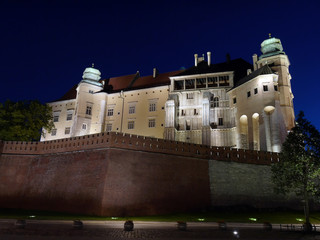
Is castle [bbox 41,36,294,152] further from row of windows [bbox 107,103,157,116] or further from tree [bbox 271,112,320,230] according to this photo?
tree [bbox 271,112,320,230]

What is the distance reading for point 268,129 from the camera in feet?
125

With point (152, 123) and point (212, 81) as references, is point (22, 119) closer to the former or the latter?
point (152, 123)

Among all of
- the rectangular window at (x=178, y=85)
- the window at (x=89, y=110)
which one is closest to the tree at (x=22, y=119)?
the window at (x=89, y=110)

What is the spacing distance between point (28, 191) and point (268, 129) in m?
28.8

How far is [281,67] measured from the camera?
1763 inches

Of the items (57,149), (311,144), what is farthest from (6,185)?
(311,144)

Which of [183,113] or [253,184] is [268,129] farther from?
[183,113]

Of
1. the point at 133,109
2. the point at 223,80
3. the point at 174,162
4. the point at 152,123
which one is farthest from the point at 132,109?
the point at 174,162

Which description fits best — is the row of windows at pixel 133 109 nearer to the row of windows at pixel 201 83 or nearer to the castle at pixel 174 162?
the castle at pixel 174 162

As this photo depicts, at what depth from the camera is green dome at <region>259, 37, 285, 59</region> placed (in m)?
46.6

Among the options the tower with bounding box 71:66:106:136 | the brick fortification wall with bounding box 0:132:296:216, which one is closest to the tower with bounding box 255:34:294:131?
the brick fortification wall with bounding box 0:132:296:216

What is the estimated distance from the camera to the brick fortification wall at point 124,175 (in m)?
25.4

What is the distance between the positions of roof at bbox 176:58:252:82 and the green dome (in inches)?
173

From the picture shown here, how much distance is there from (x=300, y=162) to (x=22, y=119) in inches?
1310
